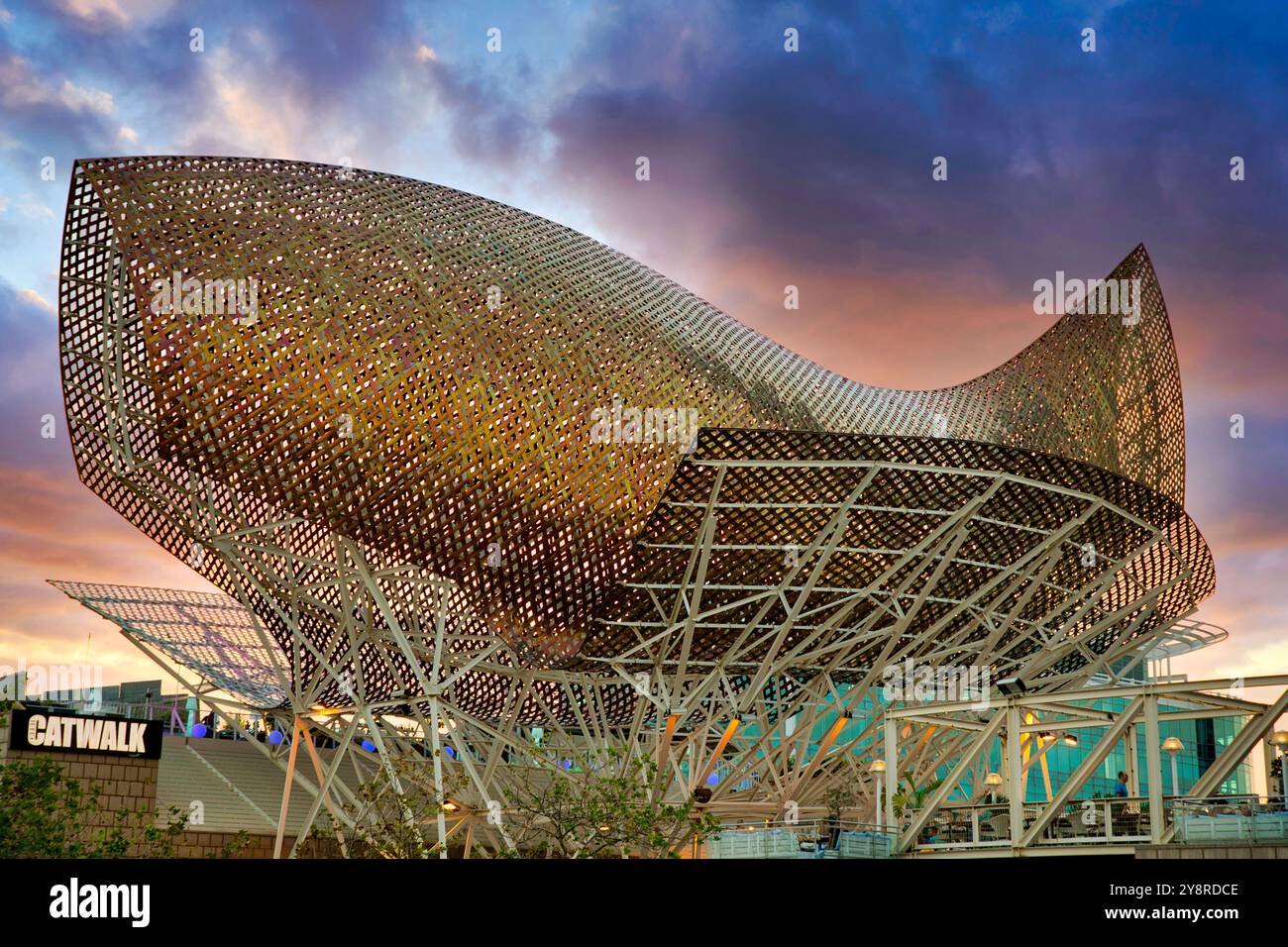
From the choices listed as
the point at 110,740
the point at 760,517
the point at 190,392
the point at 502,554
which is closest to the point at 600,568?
the point at 502,554

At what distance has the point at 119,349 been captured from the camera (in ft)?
117

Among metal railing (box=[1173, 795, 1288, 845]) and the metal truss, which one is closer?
metal railing (box=[1173, 795, 1288, 845])

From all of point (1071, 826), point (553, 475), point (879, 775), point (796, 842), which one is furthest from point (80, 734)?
point (1071, 826)

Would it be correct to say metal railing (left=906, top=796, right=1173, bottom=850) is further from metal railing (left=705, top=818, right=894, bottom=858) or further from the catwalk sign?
the catwalk sign

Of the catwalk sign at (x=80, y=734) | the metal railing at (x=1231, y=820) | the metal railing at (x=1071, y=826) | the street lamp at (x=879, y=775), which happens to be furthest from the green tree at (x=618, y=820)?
the catwalk sign at (x=80, y=734)

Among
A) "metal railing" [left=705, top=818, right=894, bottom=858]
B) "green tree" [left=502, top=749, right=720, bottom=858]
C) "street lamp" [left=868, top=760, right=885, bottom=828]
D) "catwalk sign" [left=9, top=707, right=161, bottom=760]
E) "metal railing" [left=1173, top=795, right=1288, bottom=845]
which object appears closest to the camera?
"metal railing" [left=1173, top=795, right=1288, bottom=845]

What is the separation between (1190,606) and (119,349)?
31.4 meters


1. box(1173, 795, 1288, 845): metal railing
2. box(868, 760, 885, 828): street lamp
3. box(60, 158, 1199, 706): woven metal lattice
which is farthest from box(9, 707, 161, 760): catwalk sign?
box(1173, 795, 1288, 845): metal railing

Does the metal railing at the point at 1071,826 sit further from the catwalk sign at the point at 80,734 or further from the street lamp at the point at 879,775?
the catwalk sign at the point at 80,734

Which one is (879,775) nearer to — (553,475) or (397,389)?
(553,475)

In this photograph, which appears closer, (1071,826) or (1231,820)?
(1231,820)

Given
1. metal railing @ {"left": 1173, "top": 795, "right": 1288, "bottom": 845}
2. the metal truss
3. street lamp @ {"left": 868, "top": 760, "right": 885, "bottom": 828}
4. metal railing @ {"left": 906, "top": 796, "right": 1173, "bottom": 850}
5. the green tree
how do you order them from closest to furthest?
metal railing @ {"left": 1173, "top": 795, "right": 1288, "bottom": 845}
metal railing @ {"left": 906, "top": 796, "right": 1173, "bottom": 850}
the green tree
the metal truss
street lamp @ {"left": 868, "top": 760, "right": 885, "bottom": 828}

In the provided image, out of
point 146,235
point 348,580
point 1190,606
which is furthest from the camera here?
point 1190,606
